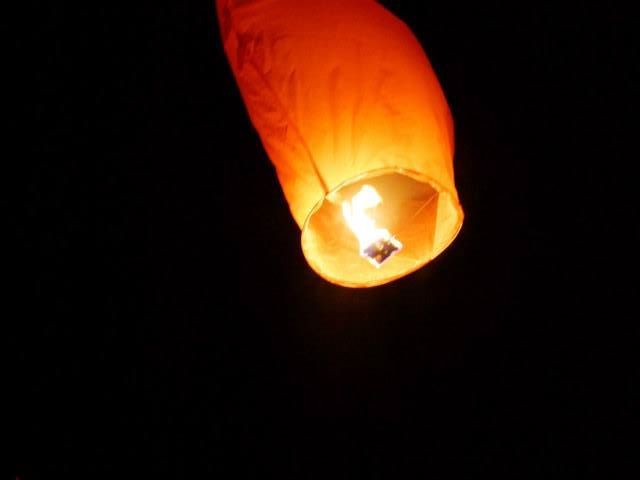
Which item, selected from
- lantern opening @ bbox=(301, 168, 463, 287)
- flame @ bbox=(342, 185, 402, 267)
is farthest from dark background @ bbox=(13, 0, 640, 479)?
flame @ bbox=(342, 185, 402, 267)

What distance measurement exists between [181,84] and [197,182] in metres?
0.43

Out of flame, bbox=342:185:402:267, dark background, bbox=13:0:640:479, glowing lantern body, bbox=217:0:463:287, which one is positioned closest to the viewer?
glowing lantern body, bbox=217:0:463:287

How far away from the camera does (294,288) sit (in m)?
2.85

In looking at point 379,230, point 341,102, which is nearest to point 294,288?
point 379,230

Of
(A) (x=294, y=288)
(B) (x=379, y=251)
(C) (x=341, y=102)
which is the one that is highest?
(A) (x=294, y=288)

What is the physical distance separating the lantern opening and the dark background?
4.10ft

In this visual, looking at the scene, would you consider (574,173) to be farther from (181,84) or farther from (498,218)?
(181,84)

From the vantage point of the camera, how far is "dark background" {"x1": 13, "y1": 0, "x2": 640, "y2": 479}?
2.31 metres

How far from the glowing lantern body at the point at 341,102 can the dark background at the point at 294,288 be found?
138 cm

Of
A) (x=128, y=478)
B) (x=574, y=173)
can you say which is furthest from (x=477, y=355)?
(x=128, y=478)

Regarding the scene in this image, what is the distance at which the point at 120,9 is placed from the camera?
2176 mm

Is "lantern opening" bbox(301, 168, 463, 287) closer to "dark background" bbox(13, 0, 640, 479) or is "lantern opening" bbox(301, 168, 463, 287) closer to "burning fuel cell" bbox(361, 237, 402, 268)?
"burning fuel cell" bbox(361, 237, 402, 268)

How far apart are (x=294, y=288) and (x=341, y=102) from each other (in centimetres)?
200

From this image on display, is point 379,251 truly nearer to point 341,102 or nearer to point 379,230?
point 379,230
